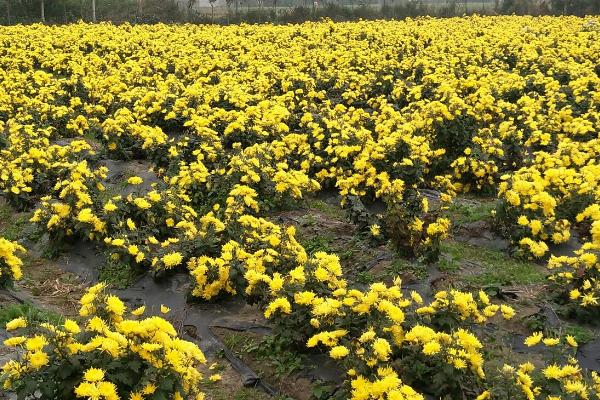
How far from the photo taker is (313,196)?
369 inches

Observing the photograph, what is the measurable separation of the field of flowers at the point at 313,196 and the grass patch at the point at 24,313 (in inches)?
13.2

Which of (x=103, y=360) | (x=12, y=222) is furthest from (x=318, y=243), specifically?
(x=12, y=222)

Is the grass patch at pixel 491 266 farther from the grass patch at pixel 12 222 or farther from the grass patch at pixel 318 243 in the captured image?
the grass patch at pixel 12 222

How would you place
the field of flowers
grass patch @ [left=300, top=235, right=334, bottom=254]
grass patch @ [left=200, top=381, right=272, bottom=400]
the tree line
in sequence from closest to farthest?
1. the field of flowers
2. grass patch @ [left=200, top=381, right=272, bottom=400]
3. grass patch @ [left=300, top=235, right=334, bottom=254]
4. the tree line

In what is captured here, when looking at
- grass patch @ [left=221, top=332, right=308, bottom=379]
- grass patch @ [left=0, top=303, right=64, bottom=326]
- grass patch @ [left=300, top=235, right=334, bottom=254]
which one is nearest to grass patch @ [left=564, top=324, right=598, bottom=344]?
grass patch @ [left=221, top=332, right=308, bottom=379]

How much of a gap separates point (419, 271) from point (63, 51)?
17842 mm

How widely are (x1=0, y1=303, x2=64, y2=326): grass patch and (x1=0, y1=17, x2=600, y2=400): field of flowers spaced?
0.34 m

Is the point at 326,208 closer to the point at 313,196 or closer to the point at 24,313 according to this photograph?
the point at 313,196

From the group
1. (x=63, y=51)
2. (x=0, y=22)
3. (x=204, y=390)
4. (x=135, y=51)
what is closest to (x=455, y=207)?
(x=204, y=390)

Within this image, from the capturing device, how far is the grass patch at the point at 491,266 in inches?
249

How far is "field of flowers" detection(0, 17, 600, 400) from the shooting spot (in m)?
4.07

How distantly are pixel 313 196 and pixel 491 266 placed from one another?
3406 mm

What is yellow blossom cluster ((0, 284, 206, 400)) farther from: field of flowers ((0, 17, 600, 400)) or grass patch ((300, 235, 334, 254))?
grass patch ((300, 235, 334, 254))

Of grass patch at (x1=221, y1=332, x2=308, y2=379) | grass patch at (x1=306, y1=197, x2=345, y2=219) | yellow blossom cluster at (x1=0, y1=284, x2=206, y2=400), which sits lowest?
grass patch at (x1=221, y1=332, x2=308, y2=379)
